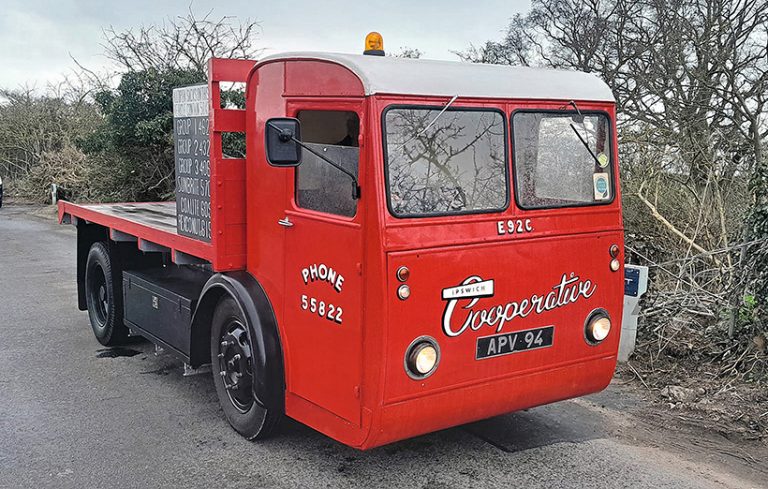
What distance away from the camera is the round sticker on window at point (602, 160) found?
452 cm

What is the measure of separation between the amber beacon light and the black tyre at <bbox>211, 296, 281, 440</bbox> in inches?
68.0

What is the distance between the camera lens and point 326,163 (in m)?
4.10

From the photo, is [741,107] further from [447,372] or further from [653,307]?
[447,372]

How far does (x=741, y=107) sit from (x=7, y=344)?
338 inches

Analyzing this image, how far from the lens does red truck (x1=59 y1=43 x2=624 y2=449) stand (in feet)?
12.4

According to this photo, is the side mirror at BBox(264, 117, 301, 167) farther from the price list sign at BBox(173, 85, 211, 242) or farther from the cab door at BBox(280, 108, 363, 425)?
the price list sign at BBox(173, 85, 211, 242)

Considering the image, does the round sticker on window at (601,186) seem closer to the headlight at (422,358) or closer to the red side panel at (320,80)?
the headlight at (422,358)

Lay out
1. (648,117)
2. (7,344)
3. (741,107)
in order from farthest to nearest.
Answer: (648,117) < (741,107) < (7,344)

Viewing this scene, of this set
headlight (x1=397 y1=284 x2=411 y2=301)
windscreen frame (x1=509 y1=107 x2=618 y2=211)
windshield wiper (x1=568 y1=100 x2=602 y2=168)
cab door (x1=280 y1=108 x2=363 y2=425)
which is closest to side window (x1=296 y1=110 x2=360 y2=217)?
cab door (x1=280 y1=108 x2=363 y2=425)

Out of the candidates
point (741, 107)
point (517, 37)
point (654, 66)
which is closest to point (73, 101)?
point (517, 37)

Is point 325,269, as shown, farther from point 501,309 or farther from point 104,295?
point 104,295

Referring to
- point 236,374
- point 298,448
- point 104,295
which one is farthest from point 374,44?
point 104,295

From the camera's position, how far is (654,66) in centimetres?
1138

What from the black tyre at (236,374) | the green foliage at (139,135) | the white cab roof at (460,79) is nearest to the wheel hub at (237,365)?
the black tyre at (236,374)
